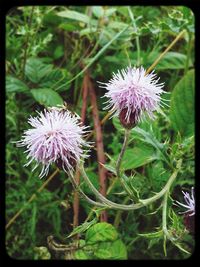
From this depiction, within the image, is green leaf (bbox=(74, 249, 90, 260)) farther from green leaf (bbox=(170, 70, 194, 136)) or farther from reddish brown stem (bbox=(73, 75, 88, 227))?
green leaf (bbox=(170, 70, 194, 136))

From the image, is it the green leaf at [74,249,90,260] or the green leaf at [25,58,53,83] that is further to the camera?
the green leaf at [25,58,53,83]

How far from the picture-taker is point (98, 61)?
1035 mm

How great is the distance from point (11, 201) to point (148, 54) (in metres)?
0.37

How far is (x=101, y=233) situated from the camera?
0.81m

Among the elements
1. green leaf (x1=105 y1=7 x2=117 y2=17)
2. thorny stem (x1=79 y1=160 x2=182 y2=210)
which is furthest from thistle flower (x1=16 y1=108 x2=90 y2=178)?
green leaf (x1=105 y1=7 x2=117 y2=17)

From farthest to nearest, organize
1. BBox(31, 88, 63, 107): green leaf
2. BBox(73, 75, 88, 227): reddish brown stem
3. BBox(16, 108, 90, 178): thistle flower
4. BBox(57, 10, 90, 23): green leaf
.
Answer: BBox(57, 10, 90, 23): green leaf
BBox(31, 88, 63, 107): green leaf
BBox(73, 75, 88, 227): reddish brown stem
BBox(16, 108, 90, 178): thistle flower

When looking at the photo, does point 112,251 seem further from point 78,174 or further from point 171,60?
point 171,60

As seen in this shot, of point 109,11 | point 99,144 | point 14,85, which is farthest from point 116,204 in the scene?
point 109,11

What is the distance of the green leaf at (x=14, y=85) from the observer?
0.98 metres

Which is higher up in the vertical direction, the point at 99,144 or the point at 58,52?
the point at 58,52

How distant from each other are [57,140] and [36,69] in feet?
1.18

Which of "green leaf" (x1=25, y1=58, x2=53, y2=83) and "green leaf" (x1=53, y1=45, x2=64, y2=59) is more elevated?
"green leaf" (x1=53, y1=45, x2=64, y2=59)

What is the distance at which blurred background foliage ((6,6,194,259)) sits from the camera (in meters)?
0.87
